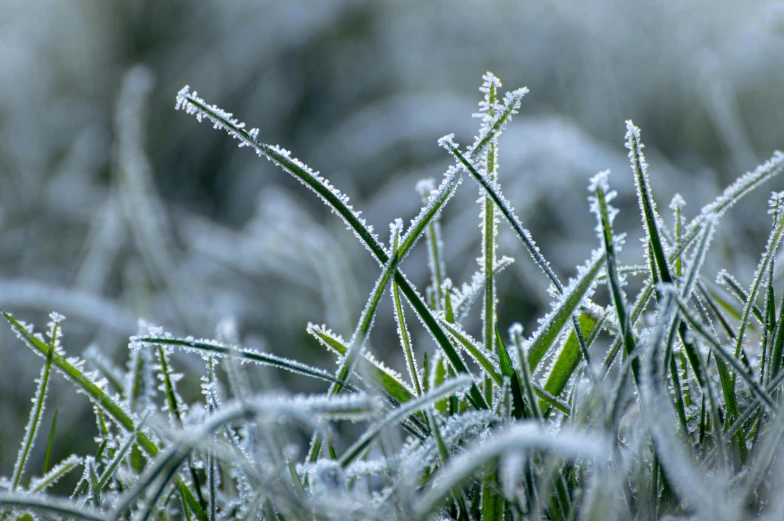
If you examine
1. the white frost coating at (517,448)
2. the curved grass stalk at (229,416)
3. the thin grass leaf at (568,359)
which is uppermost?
the thin grass leaf at (568,359)

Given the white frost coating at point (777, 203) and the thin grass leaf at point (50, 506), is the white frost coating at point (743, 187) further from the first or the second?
the thin grass leaf at point (50, 506)

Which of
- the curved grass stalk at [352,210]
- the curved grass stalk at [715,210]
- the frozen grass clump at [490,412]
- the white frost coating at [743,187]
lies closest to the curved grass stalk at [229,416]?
the frozen grass clump at [490,412]

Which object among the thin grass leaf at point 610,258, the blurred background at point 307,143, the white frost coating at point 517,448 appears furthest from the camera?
the blurred background at point 307,143

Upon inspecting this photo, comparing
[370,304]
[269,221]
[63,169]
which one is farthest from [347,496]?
[63,169]

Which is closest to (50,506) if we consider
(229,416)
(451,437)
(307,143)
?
(229,416)

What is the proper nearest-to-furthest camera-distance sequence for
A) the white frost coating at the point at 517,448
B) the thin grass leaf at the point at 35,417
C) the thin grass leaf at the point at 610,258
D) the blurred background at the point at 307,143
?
the white frost coating at the point at 517,448 → the thin grass leaf at the point at 610,258 → the thin grass leaf at the point at 35,417 → the blurred background at the point at 307,143

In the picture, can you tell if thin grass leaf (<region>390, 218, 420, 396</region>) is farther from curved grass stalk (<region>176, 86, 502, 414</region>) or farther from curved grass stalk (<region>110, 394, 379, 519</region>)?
curved grass stalk (<region>110, 394, 379, 519</region>)
